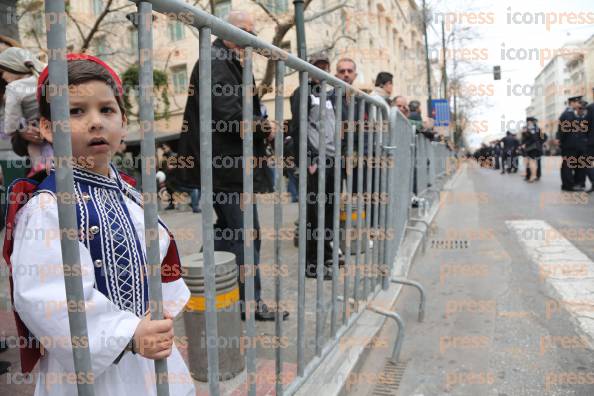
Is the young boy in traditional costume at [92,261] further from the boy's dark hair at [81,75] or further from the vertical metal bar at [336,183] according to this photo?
the vertical metal bar at [336,183]

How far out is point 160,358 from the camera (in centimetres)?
120

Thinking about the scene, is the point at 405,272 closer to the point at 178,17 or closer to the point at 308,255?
the point at 308,255

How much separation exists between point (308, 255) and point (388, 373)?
167cm

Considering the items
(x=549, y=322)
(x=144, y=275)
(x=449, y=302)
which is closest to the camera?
(x=144, y=275)

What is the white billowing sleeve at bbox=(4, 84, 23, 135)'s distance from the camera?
2.70 metres

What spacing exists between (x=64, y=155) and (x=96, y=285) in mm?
476

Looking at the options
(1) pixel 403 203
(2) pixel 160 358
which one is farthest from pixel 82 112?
(1) pixel 403 203

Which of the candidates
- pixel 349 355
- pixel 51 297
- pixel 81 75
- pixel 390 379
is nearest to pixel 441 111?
pixel 390 379

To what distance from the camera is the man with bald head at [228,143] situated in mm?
2742

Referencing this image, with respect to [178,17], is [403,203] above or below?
below

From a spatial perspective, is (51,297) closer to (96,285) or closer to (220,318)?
(96,285)

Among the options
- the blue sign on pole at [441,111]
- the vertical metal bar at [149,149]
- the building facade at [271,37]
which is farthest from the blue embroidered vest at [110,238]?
the blue sign on pole at [441,111]

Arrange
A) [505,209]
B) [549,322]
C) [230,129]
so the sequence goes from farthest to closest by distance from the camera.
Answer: [505,209] < [549,322] < [230,129]

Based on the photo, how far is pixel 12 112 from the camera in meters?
2.70
